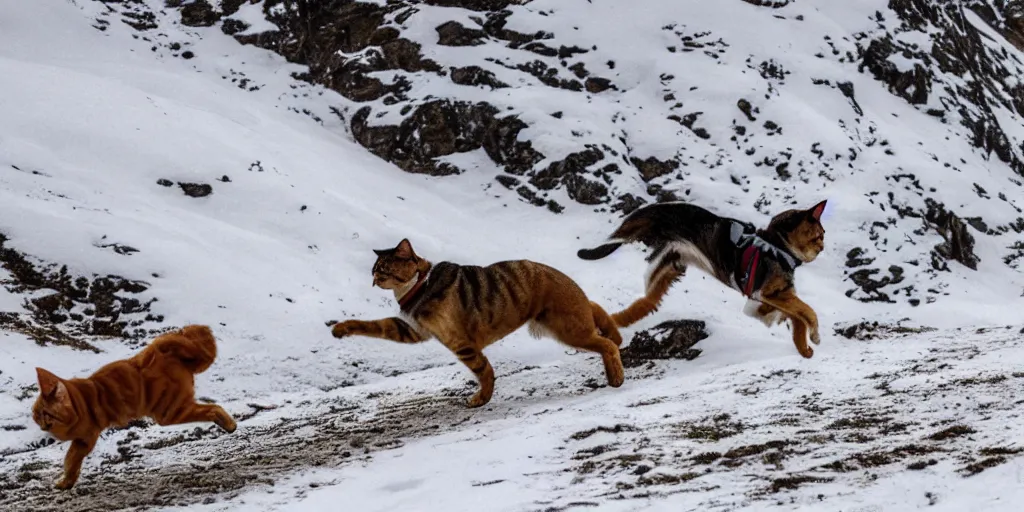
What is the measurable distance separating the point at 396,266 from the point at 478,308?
31.1 inches

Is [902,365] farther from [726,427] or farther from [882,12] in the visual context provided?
[882,12]

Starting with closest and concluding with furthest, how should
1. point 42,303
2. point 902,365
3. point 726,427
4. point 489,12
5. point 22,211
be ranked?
point 726,427 → point 902,365 → point 42,303 → point 22,211 → point 489,12

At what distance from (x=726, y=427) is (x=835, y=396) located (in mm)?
1143

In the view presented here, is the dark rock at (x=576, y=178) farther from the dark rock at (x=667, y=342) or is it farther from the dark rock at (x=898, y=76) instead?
the dark rock at (x=898, y=76)

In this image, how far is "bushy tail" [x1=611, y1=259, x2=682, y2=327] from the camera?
24.3ft

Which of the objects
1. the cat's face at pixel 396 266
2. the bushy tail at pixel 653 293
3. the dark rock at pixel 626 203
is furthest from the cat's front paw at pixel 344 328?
the dark rock at pixel 626 203

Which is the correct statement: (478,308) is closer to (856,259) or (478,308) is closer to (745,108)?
(856,259)

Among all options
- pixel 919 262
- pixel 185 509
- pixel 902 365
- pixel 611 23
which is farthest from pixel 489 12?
pixel 185 509

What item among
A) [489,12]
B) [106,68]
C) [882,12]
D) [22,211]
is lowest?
[22,211]

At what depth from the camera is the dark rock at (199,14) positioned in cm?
1961

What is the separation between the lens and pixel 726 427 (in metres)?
4.90

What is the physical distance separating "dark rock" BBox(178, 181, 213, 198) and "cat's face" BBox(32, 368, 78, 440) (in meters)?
8.07

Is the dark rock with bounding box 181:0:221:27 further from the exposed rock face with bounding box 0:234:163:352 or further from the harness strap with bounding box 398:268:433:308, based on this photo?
the harness strap with bounding box 398:268:433:308

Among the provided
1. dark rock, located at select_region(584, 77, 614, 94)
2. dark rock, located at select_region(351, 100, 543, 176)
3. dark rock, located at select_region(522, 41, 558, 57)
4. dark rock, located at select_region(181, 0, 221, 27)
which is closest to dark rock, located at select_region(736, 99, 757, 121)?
dark rock, located at select_region(584, 77, 614, 94)
